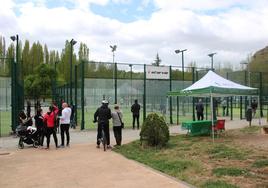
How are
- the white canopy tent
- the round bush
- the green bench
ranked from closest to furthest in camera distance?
the round bush < the white canopy tent < the green bench

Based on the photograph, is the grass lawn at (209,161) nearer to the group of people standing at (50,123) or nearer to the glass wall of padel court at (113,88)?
the group of people standing at (50,123)

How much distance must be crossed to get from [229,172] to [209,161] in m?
1.75

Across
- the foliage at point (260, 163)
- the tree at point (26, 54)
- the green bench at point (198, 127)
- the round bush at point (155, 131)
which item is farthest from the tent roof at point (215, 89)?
the tree at point (26, 54)

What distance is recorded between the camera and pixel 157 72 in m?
26.0

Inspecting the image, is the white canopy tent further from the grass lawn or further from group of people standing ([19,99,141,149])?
group of people standing ([19,99,141,149])

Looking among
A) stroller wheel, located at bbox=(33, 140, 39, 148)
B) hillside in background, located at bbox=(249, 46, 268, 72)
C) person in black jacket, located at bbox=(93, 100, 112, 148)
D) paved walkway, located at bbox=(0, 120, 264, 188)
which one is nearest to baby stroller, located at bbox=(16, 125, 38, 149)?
stroller wheel, located at bbox=(33, 140, 39, 148)

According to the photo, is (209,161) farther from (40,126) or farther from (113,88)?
(113,88)

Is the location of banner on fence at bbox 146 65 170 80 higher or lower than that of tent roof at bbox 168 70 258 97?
higher

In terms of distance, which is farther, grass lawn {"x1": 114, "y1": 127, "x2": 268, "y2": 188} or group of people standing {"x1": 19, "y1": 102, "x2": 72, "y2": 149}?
group of people standing {"x1": 19, "y1": 102, "x2": 72, "y2": 149}

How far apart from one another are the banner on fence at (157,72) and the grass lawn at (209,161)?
32.6 ft

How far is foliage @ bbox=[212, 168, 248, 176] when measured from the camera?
9.48 m

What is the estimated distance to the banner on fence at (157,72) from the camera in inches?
1009

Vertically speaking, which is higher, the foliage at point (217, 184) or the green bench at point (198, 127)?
the green bench at point (198, 127)

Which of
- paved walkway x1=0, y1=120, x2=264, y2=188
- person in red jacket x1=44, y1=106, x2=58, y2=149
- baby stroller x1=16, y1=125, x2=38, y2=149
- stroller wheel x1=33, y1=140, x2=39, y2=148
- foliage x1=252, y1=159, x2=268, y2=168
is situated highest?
person in red jacket x1=44, y1=106, x2=58, y2=149
